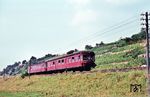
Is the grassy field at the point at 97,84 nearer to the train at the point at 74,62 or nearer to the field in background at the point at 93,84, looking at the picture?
the field in background at the point at 93,84

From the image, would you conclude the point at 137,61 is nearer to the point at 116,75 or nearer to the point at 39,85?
the point at 39,85

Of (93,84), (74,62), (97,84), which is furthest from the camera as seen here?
(74,62)

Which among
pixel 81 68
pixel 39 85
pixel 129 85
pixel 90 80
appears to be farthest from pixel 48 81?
pixel 129 85

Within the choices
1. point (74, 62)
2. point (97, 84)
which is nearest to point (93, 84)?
point (97, 84)

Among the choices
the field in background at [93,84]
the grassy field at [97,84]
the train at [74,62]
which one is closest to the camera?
the grassy field at [97,84]

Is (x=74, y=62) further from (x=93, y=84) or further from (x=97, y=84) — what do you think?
(x=97, y=84)

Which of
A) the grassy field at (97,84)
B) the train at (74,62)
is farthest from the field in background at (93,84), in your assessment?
the train at (74,62)

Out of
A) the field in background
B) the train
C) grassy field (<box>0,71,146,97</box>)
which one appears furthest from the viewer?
the train

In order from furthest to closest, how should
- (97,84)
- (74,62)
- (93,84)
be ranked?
(74,62), (93,84), (97,84)

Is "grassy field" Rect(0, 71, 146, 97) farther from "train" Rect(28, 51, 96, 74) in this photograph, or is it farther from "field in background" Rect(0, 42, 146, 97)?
"train" Rect(28, 51, 96, 74)

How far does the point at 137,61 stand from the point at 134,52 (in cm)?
946

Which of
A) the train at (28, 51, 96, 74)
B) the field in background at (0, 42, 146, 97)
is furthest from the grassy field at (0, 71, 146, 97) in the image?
the train at (28, 51, 96, 74)

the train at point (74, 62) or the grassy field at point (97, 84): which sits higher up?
the train at point (74, 62)

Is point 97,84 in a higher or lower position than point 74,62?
lower
